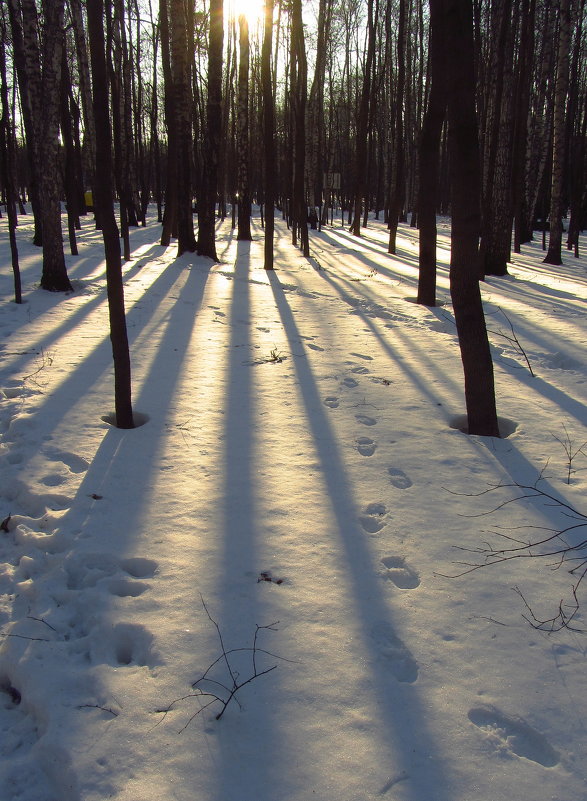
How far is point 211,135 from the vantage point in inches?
452

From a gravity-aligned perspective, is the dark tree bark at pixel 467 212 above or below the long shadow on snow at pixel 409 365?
above

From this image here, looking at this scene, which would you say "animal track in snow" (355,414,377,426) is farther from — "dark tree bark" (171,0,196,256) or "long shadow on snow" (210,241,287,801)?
"dark tree bark" (171,0,196,256)

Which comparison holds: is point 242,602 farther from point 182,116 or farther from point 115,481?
point 182,116

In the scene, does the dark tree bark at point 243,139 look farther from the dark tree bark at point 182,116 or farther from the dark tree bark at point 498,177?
the dark tree bark at point 498,177

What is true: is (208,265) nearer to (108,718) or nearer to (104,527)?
(104,527)

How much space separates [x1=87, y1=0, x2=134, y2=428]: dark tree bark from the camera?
Result: 328 cm

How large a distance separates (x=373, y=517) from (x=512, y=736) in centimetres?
133

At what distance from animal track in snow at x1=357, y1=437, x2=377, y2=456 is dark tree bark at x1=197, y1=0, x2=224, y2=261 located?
8.80 metres

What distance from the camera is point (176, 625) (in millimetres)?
2268

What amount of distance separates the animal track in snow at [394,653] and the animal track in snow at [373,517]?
0.69 metres

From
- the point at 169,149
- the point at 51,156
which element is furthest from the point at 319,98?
the point at 51,156

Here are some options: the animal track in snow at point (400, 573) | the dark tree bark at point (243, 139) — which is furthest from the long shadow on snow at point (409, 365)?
the dark tree bark at point (243, 139)

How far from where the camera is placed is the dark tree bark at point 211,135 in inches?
439

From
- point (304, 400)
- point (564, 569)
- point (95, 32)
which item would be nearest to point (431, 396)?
point (304, 400)
